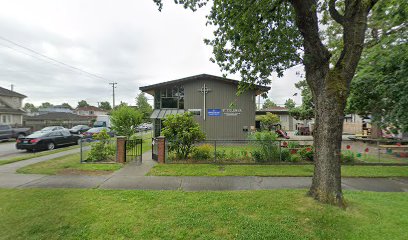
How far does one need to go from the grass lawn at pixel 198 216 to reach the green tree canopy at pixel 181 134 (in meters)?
4.38

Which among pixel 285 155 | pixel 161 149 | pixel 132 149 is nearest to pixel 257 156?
pixel 285 155

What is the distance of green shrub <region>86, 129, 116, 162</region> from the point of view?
10.3 meters

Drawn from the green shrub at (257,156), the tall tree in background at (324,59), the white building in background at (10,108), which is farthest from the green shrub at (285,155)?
the white building in background at (10,108)

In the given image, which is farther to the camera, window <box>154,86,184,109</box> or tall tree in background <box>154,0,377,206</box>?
window <box>154,86,184,109</box>

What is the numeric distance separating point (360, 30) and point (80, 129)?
2937 cm

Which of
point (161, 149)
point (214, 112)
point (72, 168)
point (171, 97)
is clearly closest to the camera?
point (72, 168)

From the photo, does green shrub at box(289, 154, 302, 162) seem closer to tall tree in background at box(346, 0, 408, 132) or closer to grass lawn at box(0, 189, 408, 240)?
tall tree in background at box(346, 0, 408, 132)

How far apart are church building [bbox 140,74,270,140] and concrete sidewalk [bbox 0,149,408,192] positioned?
10.1 m

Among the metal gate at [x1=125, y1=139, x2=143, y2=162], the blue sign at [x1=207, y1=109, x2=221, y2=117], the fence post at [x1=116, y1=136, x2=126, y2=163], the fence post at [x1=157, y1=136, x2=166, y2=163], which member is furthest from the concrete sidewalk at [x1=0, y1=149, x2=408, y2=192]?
the blue sign at [x1=207, y1=109, x2=221, y2=117]

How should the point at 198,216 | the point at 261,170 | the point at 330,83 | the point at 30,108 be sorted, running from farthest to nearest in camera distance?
the point at 30,108 → the point at 261,170 → the point at 330,83 → the point at 198,216

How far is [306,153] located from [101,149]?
10.3 metres

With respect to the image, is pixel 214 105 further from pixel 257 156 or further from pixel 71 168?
pixel 71 168

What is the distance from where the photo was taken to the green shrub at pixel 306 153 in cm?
992

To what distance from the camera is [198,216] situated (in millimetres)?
4309
